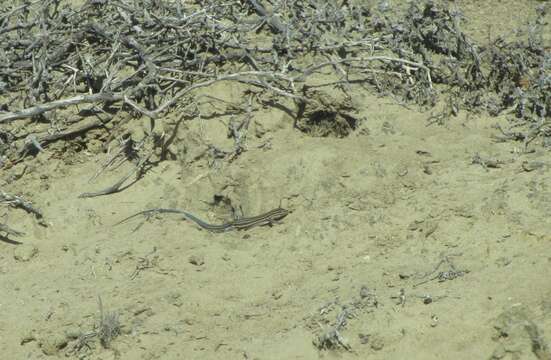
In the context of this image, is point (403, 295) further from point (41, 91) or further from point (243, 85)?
point (41, 91)

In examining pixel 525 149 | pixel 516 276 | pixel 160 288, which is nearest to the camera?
pixel 516 276

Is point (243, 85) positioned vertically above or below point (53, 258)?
above

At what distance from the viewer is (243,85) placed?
599 centimetres

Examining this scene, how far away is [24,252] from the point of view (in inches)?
214

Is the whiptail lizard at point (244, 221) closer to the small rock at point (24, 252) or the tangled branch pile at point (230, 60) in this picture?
the small rock at point (24, 252)

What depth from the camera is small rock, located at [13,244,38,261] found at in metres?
5.41

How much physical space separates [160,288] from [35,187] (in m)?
1.20

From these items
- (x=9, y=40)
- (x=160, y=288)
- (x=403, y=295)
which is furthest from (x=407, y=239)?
(x=9, y=40)

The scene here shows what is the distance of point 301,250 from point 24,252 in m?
1.54

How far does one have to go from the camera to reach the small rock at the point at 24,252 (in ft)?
17.7

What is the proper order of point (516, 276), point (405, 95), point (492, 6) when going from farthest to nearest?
1. point (492, 6)
2. point (405, 95)
3. point (516, 276)

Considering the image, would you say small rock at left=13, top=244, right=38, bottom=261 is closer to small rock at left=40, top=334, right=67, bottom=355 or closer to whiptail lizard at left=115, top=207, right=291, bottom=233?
whiptail lizard at left=115, top=207, right=291, bottom=233

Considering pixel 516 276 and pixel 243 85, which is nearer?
pixel 516 276

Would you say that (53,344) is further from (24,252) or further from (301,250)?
(301,250)
